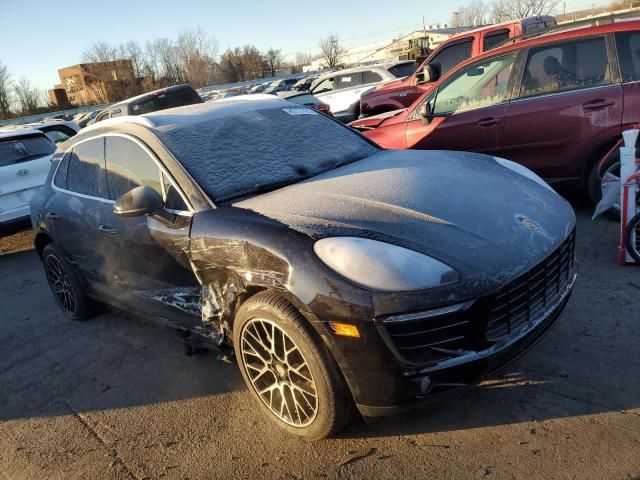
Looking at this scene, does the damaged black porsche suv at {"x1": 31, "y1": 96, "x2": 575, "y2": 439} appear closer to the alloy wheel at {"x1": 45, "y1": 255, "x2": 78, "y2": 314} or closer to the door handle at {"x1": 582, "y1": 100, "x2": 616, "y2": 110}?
the alloy wheel at {"x1": 45, "y1": 255, "x2": 78, "y2": 314}

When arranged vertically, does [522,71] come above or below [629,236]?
above

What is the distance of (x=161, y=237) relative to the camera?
3.14 m

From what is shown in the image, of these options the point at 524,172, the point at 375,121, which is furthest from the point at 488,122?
the point at 524,172

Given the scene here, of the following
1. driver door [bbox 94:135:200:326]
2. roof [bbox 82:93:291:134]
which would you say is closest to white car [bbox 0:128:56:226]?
roof [bbox 82:93:291:134]

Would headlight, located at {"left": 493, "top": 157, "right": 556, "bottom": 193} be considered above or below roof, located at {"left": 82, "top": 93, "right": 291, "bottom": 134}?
below

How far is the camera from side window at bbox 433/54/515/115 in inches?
219

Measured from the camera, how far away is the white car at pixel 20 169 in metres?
7.20

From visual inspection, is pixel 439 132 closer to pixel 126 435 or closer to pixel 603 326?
pixel 603 326

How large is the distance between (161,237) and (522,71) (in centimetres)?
416

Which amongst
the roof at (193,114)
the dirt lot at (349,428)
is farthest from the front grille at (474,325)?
the roof at (193,114)

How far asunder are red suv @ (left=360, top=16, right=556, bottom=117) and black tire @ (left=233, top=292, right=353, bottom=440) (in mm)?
7546

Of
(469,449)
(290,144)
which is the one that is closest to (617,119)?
(290,144)

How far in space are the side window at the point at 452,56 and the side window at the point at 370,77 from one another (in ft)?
11.2

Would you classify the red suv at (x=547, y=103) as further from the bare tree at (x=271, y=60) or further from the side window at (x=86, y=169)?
the bare tree at (x=271, y=60)
